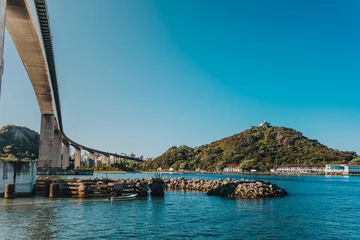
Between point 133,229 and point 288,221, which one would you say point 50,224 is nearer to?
point 133,229

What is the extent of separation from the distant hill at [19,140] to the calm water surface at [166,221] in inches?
5673

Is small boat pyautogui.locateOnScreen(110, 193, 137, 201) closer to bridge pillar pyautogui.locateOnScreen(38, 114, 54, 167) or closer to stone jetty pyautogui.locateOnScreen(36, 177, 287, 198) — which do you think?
stone jetty pyautogui.locateOnScreen(36, 177, 287, 198)

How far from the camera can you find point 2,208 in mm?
30141

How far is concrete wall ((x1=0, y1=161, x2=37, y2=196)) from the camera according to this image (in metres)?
37.2

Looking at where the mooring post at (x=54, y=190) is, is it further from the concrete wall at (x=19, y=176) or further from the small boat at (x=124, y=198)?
the small boat at (x=124, y=198)

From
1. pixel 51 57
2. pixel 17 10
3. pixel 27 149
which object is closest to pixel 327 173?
pixel 27 149

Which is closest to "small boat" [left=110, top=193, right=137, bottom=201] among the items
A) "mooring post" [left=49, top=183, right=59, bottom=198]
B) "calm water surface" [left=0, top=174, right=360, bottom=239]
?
"calm water surface" [left=0, top=174, right=360, bottom=239]

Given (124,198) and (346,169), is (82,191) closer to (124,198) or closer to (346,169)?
(124,198)

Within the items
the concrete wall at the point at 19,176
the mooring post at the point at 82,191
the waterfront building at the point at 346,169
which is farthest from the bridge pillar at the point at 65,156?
the waterfront building at the point at 346,169

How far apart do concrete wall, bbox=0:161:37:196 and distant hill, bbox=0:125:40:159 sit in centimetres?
13044

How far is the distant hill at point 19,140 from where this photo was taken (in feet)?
537

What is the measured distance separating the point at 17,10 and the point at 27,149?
162349mm

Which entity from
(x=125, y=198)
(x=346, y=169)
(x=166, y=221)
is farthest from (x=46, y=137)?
(x=346, y=169)

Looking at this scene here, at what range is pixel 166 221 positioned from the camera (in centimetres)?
2673
